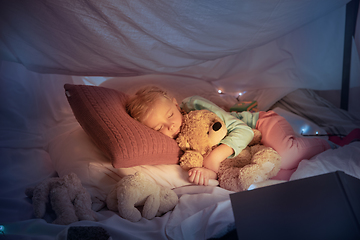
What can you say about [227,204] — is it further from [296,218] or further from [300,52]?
[300,52]

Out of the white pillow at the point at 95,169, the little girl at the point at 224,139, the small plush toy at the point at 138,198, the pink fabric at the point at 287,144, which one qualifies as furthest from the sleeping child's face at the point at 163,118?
the pink fabric at the point at 287,144

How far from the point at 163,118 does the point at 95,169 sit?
352 mm

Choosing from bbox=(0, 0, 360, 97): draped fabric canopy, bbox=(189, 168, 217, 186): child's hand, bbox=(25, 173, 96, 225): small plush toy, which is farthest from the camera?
Answer: bbox=(189, 168, 217, 186): child's hand

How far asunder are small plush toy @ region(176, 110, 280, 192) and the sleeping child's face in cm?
4

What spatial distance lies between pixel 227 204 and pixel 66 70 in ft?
3.15

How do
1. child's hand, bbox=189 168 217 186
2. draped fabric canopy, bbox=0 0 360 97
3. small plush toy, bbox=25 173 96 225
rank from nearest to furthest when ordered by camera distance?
1. small plush toy, bbox=25 173 96 225
2. draped fabric canopy, bbox=0 0 360 97
3. child's hand, bbox=189 168 217 186

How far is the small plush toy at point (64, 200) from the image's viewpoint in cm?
66

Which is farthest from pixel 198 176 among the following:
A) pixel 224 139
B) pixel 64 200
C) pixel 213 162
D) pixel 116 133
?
pixel 64 200

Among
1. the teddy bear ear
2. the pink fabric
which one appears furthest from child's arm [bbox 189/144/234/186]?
the pink fabric

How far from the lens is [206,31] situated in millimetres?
960

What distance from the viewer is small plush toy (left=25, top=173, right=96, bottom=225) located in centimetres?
66

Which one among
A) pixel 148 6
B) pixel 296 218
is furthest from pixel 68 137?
pixel 296 218

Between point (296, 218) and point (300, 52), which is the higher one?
point (300, 52)

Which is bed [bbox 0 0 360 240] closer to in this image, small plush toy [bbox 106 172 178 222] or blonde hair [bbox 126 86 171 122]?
small plush toy [bbox 106 172 178 222]
